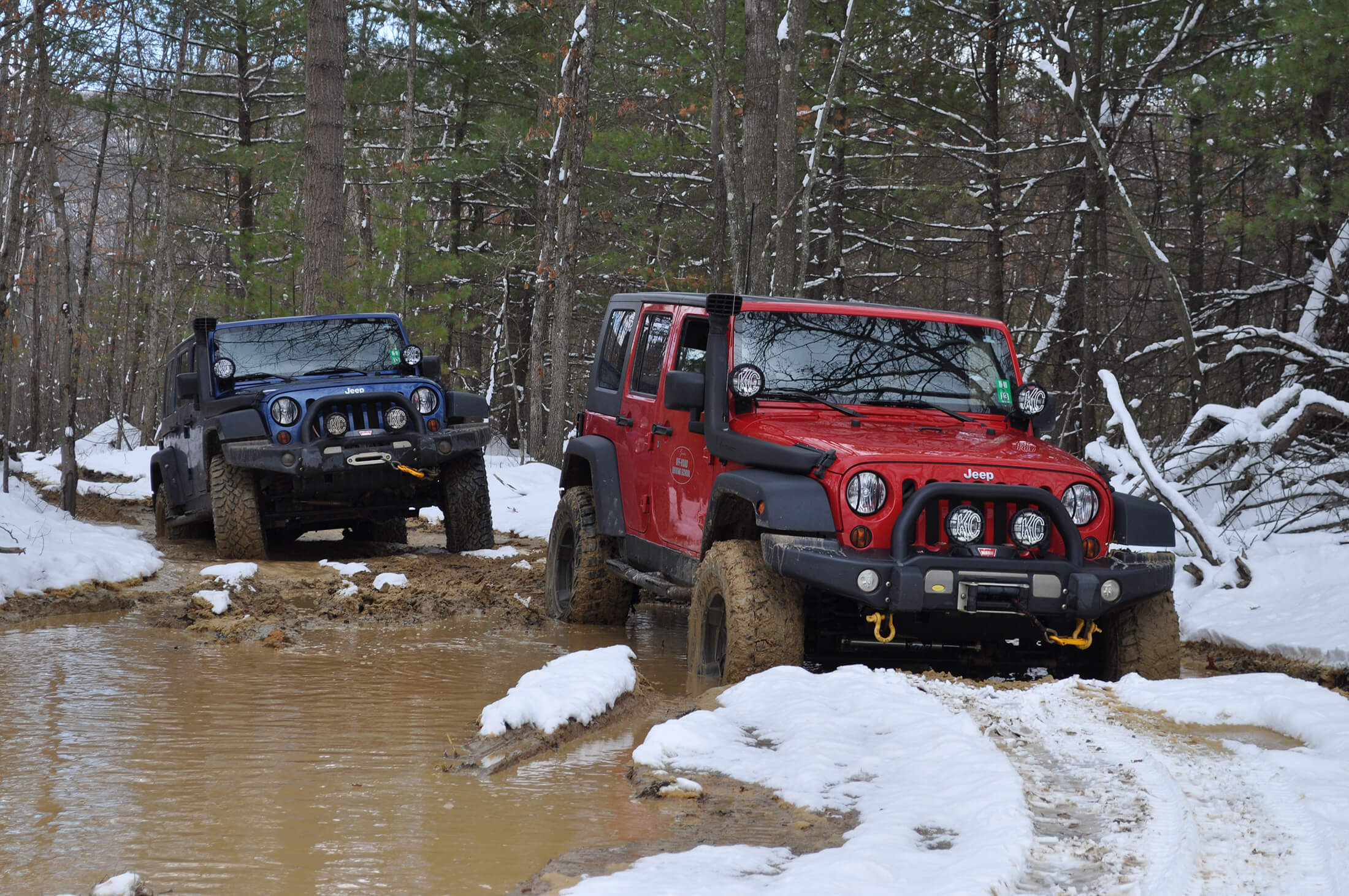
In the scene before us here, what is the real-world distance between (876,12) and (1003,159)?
9.22 ft

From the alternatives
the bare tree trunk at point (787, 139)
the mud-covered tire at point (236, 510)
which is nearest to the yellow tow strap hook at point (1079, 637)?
the mud-covered tire at point (236, 510)

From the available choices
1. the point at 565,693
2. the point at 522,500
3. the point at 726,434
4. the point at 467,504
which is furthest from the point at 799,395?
the point at 522,500

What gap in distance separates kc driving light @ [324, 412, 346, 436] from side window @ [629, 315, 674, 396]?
3265mm

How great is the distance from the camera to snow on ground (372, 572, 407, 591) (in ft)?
29.2

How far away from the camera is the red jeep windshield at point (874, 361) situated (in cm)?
654

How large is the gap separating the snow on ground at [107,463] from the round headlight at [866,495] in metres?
12.6

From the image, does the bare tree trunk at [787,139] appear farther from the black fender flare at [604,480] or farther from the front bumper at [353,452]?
the black fender flare at [604,480]

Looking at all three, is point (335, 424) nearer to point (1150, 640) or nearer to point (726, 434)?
point (726, 434)

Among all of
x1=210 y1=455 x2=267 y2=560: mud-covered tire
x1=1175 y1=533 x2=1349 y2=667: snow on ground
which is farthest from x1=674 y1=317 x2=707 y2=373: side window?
x1=210 y1=455 x2=267 y2=560: mud-covered tire

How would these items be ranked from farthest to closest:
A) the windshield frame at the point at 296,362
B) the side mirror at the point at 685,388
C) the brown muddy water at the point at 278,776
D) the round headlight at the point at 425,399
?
the windshield frame at the point at 296,362, the round headlight at the point at 425,399, the side mirror at the point at 685,388, the brown muddy water at the point at 278,776

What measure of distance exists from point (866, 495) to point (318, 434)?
18.9 feet

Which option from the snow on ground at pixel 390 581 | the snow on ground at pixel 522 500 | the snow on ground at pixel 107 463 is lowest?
the snow on ground at pixel 107 463

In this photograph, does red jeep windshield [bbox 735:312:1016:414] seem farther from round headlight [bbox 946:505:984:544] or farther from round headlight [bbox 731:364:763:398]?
round headlight [bbox 946:505:984:544]

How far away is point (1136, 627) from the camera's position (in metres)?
5.74
